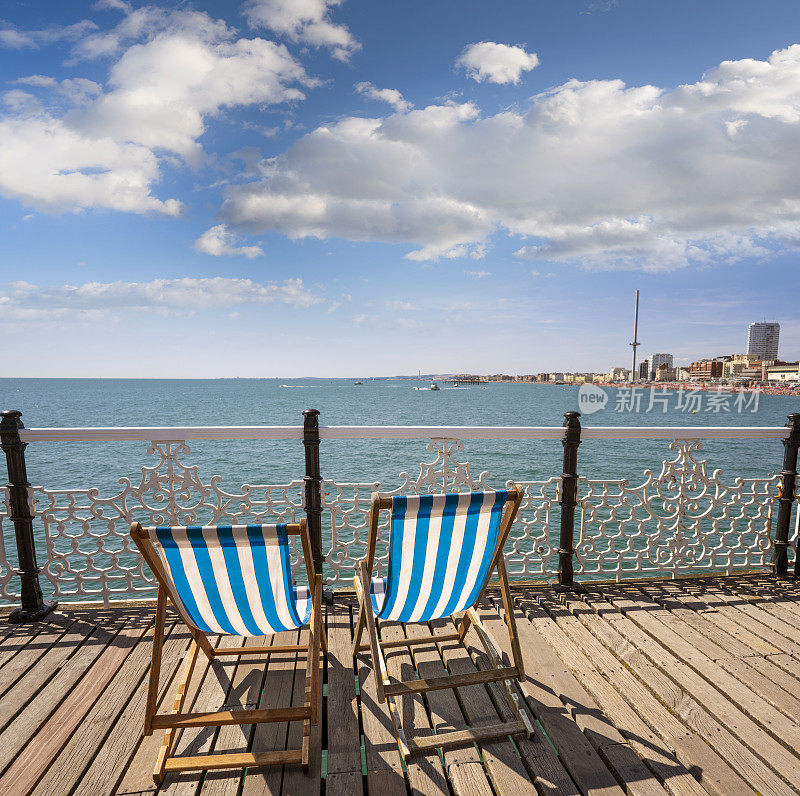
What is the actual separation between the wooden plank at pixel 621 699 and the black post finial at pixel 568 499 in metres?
0.39

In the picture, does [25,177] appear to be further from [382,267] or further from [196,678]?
[382,267]

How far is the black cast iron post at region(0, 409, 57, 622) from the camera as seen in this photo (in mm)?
2928

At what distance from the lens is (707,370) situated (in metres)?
81.5

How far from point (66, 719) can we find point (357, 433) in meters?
2.19

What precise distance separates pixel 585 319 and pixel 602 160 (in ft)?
186

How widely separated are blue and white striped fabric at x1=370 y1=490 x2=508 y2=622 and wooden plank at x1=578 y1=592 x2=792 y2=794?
107 cm

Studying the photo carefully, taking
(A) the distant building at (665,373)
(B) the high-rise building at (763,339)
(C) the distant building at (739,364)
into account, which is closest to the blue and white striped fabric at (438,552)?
(A) the distant building at (665,373)

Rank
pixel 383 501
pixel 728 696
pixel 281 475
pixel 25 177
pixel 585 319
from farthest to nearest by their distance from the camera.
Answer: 1. pixel 585 319
2. pixel 281 475
3. pixel 25 177
4. pixel 728 696
5. pixel 383 501

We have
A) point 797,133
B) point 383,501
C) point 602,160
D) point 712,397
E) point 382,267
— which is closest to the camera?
point 383,501

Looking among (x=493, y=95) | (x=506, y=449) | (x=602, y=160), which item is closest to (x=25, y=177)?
(x=493, y=95)

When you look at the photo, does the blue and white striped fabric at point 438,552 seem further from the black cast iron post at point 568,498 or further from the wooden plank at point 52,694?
the wooden plank at point 52,694

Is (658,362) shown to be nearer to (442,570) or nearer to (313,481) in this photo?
(313,481)

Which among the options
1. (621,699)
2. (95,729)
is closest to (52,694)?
(95,729)

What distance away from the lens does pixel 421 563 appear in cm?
212
